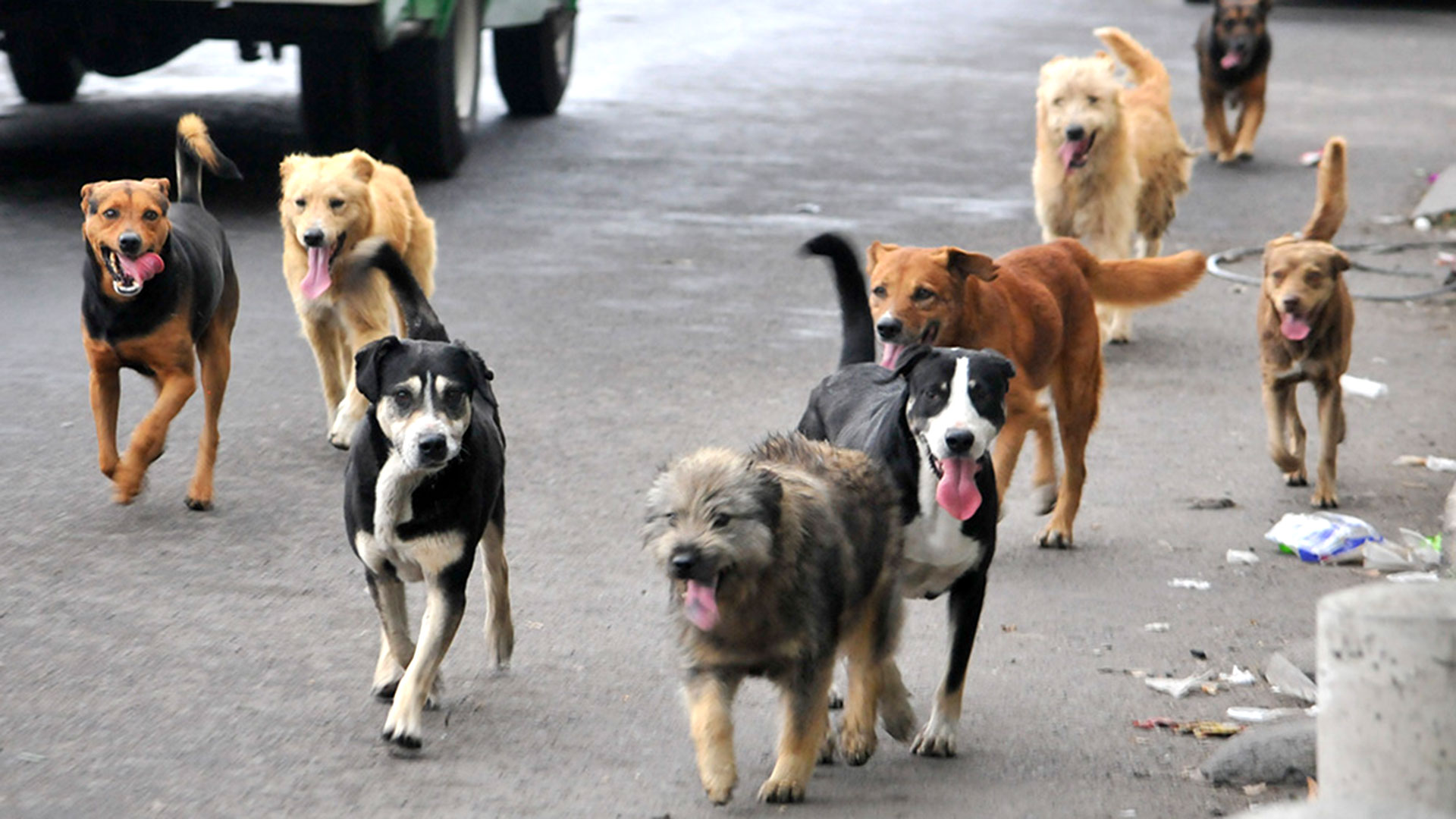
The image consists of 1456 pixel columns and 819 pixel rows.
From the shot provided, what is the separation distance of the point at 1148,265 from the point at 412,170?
7713mm

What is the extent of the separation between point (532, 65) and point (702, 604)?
13.0 m

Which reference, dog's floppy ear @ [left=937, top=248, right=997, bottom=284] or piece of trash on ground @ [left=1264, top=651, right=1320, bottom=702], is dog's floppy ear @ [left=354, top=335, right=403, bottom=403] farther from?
piece of trash on ground @ [left=1264, top=651, right=1320, bottom=702]

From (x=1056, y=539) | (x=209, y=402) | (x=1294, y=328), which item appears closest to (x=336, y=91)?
(x=209, y=402)

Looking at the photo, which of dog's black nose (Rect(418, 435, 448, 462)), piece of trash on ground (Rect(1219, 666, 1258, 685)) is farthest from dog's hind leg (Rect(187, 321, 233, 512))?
piece of trash on ground (Rect(1219, 666, 1258, 685))

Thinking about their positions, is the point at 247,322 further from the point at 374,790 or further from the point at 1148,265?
the point at 374,790

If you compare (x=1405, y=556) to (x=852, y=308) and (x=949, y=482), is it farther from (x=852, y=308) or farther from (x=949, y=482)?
(x=949, y=482)

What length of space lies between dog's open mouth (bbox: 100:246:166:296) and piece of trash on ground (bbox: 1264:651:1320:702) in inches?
162

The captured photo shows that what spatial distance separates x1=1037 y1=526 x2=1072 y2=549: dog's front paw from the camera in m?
6.91

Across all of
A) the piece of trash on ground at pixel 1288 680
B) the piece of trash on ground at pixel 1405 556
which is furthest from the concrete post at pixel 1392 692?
the piece of trash on ground at pixel 1405 556

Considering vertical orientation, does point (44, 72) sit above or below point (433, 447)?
below

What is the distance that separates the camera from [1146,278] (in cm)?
739

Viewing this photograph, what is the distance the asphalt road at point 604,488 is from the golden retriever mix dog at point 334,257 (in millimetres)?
291

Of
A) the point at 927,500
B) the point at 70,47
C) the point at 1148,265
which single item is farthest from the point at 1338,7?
the point at 927,500

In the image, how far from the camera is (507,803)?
4.50m
